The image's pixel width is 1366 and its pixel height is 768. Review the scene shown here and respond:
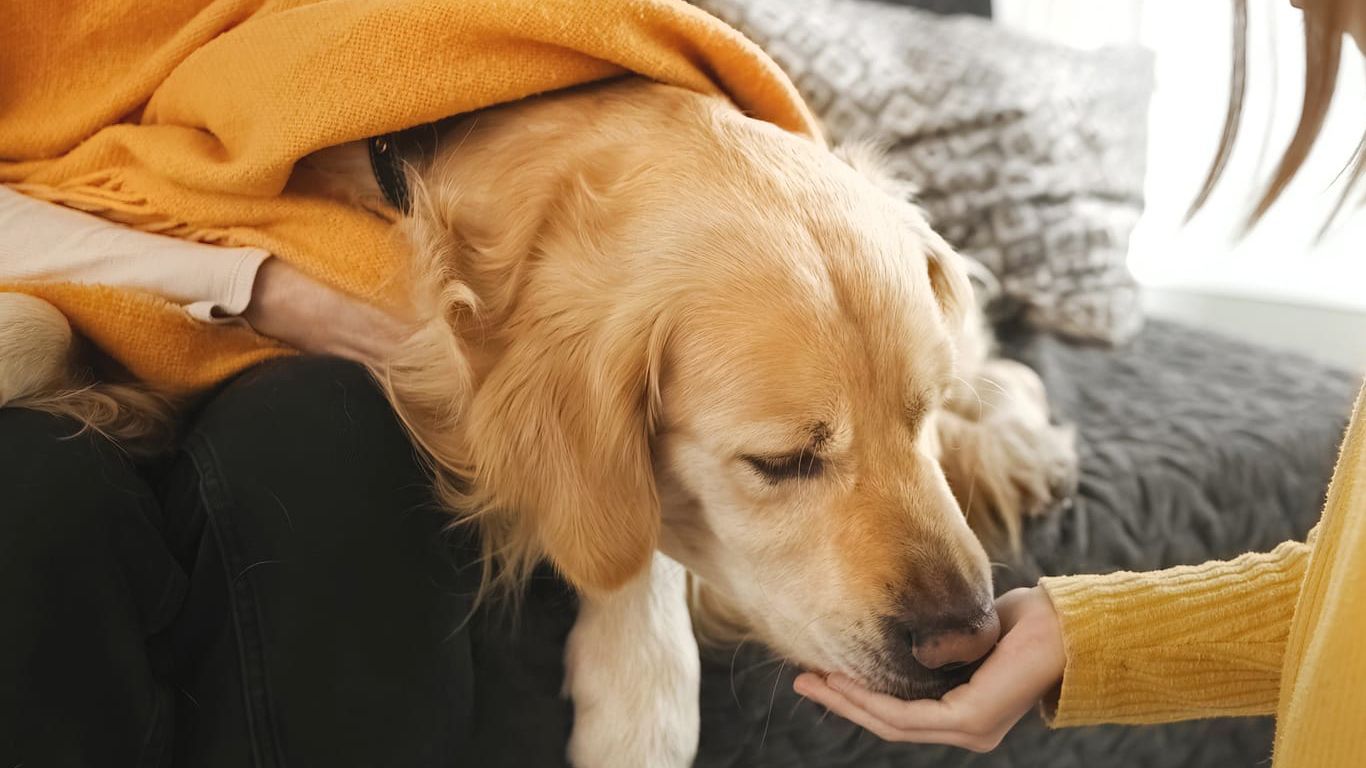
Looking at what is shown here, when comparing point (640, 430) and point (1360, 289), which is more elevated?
point (640, 430)

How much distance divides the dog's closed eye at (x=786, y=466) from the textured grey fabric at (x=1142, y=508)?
31 centimetres

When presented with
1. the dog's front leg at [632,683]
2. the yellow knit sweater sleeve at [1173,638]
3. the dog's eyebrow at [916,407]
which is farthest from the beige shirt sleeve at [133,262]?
the yellow knit sweater sleeve at [1173,638]

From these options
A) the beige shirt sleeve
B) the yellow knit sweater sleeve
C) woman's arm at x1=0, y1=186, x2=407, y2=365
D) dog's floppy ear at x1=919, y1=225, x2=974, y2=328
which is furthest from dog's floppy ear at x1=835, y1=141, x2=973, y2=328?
the beige shirt sleeve

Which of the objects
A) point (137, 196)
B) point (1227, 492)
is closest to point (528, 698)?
point (137, 196)

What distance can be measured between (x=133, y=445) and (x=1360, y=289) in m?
2.50

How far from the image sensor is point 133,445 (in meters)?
0.97

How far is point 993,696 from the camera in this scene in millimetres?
878

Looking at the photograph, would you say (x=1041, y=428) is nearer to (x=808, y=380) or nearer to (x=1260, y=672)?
(x=1260, y=672)

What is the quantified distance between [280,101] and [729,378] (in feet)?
1.74

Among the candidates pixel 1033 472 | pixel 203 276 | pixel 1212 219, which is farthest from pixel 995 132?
pixel 203 276

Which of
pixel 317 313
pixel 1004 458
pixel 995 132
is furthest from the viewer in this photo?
pixel 995 132

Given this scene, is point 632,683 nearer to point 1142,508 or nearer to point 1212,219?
point 1142,508

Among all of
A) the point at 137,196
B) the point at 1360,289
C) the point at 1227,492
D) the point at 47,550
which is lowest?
the point at 1360,289

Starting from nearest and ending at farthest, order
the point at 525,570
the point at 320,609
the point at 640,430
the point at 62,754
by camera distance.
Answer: the point at 62,754
the point at 320,609
the point at 640,430
the point at 525,570
